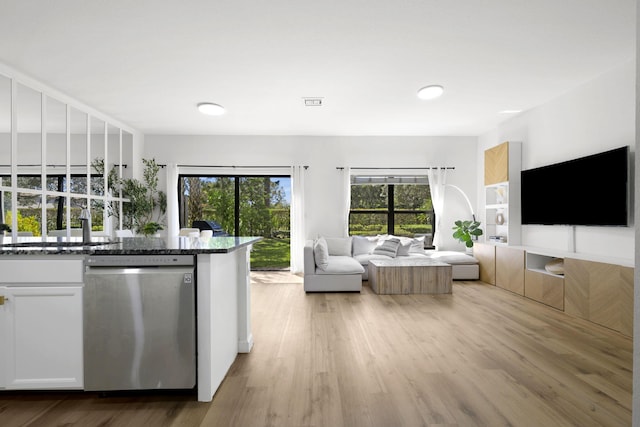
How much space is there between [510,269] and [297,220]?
3527 millimetres

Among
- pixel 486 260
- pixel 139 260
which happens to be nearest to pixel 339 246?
pixel 486 260

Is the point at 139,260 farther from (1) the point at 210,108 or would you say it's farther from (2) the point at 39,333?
(1) the point at 210,108

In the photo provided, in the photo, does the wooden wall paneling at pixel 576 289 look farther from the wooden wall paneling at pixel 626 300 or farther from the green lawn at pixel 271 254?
the green lawn at pixel 271 254

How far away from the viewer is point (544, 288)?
161 inches

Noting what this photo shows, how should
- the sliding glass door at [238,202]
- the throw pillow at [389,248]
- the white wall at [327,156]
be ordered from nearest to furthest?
the throw pillow at [389,248] < the white wall at [327,156] < the sliding glass door at [238,202]

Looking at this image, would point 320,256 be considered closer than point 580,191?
No

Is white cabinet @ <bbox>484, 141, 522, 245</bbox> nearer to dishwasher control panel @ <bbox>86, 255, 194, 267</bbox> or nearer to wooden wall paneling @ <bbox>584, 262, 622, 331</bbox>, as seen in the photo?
wooden wall paneling @ <bbox>584, 262, 622, 331</bbox>

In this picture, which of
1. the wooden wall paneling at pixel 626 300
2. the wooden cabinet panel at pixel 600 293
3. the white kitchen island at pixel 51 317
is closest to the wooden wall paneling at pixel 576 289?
the wooden cabinet panel at pixel 600 293

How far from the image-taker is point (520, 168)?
511cm

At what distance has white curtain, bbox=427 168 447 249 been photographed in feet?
21.3

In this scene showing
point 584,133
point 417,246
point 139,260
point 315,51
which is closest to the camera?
point 139,260

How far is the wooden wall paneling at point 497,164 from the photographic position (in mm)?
5125

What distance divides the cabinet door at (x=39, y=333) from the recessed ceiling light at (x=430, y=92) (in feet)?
12.8

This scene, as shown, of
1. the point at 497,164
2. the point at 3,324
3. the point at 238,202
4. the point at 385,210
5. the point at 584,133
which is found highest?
the point at 584,133
